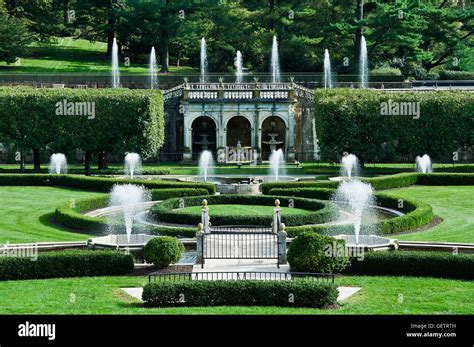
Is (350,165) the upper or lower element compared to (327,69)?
lower

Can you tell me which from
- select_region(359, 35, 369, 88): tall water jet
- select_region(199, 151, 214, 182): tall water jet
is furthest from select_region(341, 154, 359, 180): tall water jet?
select_region(359, 35, 369, 88): tall water jet

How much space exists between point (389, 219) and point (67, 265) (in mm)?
16990

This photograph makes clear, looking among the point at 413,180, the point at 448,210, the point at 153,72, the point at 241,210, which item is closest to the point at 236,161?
the point at 153,72

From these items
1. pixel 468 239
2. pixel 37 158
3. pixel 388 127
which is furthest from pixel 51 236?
pixel 388 127

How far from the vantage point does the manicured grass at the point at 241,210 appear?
159ft

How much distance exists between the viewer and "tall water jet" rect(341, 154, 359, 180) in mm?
69125

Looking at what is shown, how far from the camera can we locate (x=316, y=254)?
35094 millimetres

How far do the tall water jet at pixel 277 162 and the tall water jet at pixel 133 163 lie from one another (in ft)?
33.0

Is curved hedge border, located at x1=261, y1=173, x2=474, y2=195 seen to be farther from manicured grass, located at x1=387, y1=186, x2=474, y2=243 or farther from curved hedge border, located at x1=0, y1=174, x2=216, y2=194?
curved hedge border, located at x1=0, y1=174, x2=216, y2=194

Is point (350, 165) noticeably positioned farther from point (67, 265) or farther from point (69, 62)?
point (69, 62)

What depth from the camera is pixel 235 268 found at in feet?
121

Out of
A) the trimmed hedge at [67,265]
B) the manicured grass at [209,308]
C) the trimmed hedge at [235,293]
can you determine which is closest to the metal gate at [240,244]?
the trimmed hedge at [67,265]

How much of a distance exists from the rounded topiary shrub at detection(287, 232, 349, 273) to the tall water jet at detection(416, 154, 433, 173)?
1408 inches
